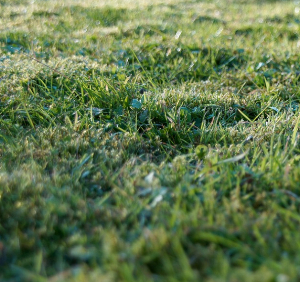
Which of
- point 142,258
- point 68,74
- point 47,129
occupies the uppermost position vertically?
point 68,74

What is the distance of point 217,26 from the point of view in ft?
18.3

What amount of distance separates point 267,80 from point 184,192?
7.12 ft

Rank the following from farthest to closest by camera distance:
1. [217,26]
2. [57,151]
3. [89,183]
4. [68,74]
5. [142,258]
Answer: [217,26] → [68,74] → [57,151] → [89,183] → [142,258]

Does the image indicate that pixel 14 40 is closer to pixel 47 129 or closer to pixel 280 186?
pixel 47 129

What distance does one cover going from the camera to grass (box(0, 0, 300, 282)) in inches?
58.6

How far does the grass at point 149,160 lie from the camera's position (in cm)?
149

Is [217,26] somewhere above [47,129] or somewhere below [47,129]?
above

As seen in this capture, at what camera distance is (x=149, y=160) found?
2305mm

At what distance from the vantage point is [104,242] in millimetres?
1524

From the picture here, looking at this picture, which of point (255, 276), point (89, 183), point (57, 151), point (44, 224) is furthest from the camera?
point (57, 151)

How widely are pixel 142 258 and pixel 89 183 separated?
69 cm

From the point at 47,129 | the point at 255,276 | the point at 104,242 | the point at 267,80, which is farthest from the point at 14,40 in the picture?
the point at 255,276

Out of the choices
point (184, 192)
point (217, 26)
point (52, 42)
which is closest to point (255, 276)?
point (184, 192)

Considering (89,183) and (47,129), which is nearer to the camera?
(89,183)
